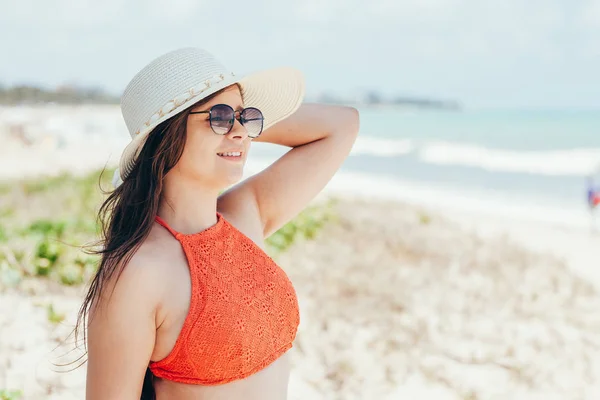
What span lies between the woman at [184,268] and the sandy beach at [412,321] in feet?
5.11

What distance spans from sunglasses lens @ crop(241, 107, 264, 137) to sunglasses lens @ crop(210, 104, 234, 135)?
0.07 m

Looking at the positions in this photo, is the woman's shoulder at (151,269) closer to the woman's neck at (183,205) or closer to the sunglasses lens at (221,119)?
the woman's neck at (183,205)

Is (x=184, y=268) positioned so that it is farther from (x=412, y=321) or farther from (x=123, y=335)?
(x=412, y=321)

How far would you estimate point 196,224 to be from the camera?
1.88 metres

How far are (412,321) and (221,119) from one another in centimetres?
280

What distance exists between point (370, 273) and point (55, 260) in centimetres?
216

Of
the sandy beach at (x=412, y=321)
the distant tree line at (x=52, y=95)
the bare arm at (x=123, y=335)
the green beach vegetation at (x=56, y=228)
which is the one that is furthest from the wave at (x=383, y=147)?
the bare arm at (x=123, y=335)

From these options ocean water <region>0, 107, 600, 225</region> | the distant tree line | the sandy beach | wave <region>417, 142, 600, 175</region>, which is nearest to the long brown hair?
the sandy beach

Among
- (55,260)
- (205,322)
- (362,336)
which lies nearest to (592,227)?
(362,336)

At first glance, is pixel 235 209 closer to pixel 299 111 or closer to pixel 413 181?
pixel 299 111

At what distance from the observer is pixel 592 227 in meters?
9.90

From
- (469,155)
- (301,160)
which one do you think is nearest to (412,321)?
(301,160)

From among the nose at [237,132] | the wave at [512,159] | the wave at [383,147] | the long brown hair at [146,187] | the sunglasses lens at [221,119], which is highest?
the sunglasses lens at [221,119]

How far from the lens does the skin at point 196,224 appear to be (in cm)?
162
